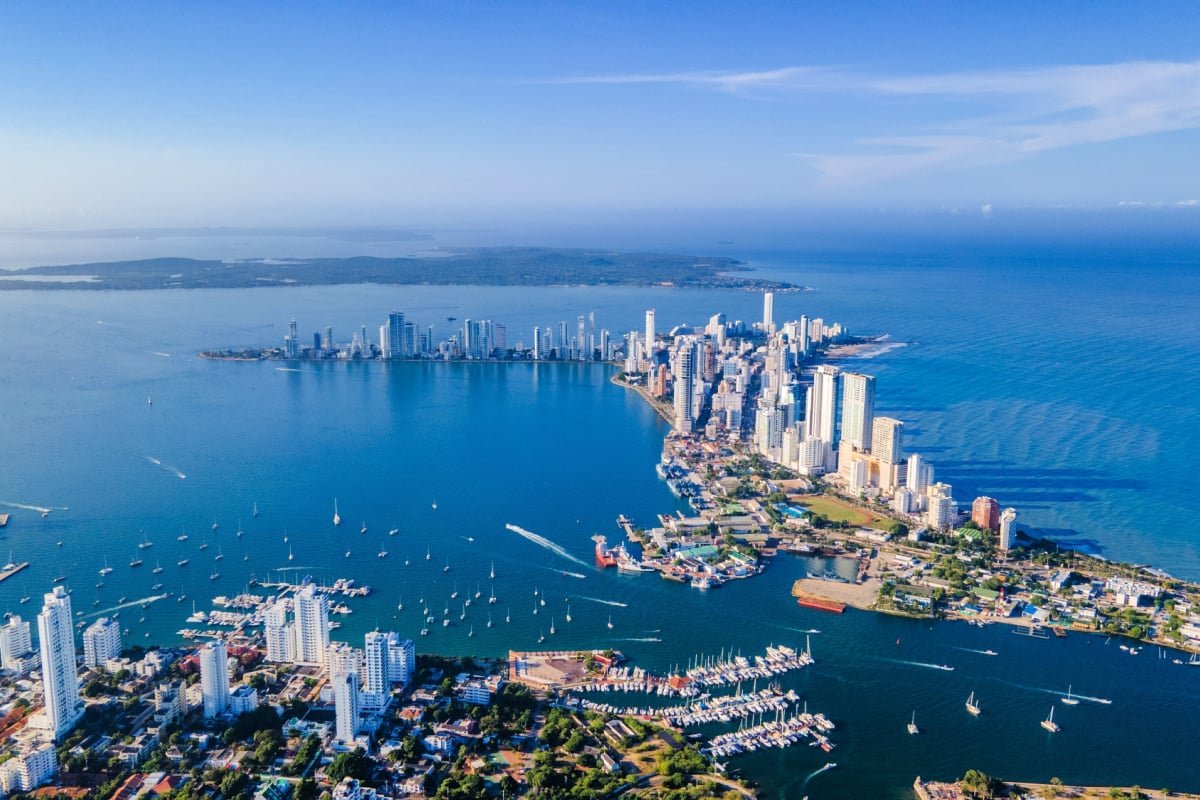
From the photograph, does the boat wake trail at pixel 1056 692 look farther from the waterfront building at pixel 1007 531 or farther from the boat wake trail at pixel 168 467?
the boat wake trail at pixel 168 467

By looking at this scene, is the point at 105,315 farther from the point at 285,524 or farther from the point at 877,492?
the point at 877,492

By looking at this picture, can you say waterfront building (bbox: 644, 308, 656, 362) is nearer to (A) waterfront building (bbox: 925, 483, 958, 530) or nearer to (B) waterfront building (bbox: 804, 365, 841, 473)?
(B) waterfront building (bbox: 804, 365, 841, 473)

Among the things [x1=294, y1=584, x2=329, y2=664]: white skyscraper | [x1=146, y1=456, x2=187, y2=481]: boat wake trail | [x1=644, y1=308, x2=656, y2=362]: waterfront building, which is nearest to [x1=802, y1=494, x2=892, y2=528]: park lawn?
[x1=294, y1=584, x2=329, y2=664]: white skyscraper

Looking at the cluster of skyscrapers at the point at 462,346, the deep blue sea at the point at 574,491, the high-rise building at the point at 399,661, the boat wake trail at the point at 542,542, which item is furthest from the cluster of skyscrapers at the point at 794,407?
the high-rise building at the point at 399,661

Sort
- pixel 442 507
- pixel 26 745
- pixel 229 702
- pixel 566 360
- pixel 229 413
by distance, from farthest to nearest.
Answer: pixel 566 360, pixel 229 413, pixel 442 507, pixel 229 702, pixel 26 745

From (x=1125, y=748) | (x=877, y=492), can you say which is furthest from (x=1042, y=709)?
(x=877, y=492)

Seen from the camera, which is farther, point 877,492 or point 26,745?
point 877,492
